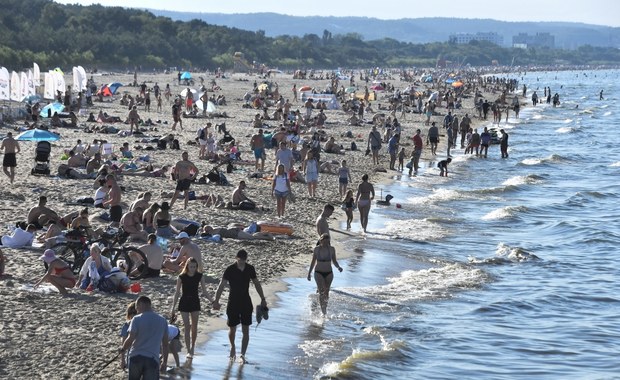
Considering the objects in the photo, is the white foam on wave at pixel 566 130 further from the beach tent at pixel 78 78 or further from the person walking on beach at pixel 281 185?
the person walking on beach at pixel 281 185

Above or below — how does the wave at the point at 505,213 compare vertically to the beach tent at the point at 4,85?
below

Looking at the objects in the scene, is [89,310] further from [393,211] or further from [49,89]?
[49,89]

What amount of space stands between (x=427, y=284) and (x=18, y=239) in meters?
6.39

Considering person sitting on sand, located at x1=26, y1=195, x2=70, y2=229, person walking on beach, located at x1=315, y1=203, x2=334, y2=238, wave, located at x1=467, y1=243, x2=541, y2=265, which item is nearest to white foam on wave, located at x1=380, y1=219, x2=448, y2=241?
wave, located at x1=467, y1=243, x2=541, y2=265

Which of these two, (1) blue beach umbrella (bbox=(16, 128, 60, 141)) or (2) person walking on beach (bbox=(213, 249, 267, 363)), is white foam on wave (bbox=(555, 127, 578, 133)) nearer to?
(1) blue beach umbrella (bbox=(16, 128, 60, 141))

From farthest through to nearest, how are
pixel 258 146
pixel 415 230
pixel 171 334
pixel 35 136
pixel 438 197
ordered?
pixel 438 197 < pixel 258 146 < pixel 35 136 < pixel 415 230 < pixel 171 334

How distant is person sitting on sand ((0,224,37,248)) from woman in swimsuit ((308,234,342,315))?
457 centimetres

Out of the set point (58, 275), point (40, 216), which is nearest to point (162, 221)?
point (40, 216)

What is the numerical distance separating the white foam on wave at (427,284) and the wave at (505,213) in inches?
262

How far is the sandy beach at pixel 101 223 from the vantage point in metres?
10.2

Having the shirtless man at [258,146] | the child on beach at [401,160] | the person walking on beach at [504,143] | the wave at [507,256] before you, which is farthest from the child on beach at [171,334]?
the person walking on beach at [504,143]

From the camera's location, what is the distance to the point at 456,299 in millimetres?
15297

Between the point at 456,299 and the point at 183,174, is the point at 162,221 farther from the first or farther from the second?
the point at 456,299

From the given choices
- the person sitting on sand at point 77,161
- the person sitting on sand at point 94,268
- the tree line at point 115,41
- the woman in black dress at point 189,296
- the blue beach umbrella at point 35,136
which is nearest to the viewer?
the woman in black dress at point 189,296
